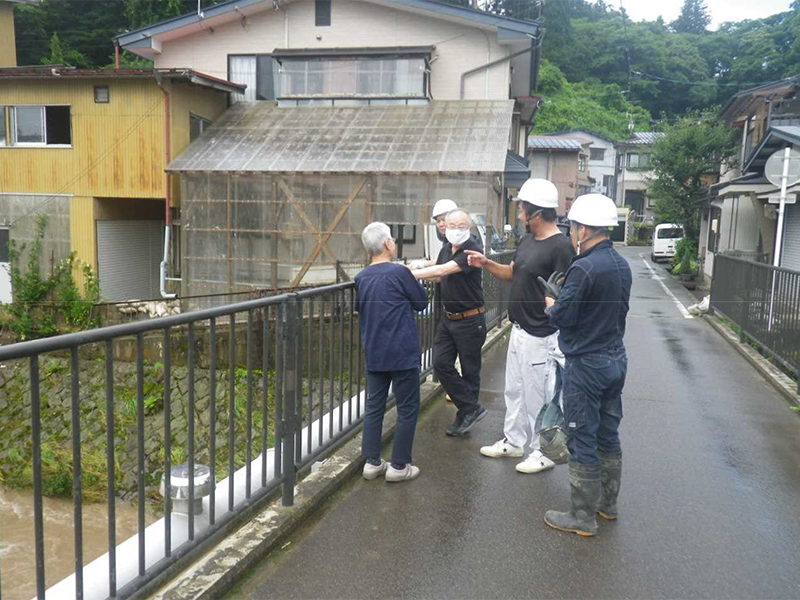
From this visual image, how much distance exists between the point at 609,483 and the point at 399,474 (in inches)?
53.0

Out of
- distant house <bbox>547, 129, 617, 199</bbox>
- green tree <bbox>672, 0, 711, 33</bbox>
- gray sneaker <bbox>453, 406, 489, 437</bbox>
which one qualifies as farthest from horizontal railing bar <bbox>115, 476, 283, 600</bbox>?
green tree <bbox>672, 0, 711, 33</bbox>

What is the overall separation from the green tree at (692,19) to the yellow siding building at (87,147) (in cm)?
6425

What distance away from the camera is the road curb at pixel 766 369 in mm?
7055

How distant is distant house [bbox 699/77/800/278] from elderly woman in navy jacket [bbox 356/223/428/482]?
38.9 ft

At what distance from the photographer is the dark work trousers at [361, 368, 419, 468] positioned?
431cm

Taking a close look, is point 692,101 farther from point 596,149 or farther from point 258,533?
point 258,533

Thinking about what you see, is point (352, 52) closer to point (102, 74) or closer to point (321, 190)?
point (321, 190)

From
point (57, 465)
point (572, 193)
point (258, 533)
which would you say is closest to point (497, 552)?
point (258, 533)

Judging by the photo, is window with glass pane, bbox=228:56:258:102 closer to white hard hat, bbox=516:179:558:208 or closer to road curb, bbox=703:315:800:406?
road curb, bbox=703:315:800:406

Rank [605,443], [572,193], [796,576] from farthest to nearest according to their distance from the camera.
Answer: [572,193] < [605,443] < [796,576]

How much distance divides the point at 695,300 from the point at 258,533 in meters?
16.4

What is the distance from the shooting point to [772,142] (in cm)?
1495

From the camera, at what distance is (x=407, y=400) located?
4.33 metres

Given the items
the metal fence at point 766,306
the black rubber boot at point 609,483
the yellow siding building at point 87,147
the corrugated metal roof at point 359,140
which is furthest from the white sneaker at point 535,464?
the yellow siding building at point 87,147
